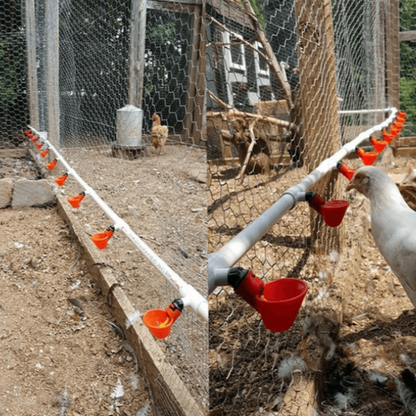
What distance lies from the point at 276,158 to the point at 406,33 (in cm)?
177

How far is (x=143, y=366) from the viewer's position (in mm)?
1231

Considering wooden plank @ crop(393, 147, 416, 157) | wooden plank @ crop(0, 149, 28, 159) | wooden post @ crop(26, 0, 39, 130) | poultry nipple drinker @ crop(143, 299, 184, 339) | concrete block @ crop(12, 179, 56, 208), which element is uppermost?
wooden post @ crop(26, 0, 39, 130)

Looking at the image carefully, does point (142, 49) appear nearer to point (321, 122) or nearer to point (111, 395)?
point (321, 122)

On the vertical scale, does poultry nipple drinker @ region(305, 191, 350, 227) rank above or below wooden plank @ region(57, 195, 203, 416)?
above

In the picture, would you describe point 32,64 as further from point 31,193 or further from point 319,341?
point 319,341

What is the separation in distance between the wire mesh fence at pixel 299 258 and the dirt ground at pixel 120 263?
12cm

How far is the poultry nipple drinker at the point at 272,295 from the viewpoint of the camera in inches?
19.9

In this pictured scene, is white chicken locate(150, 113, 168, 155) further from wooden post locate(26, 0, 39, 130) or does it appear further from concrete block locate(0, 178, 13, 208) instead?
wooden post locate(26, 0, 39, 130)

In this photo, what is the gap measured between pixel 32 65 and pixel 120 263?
7.72 ft

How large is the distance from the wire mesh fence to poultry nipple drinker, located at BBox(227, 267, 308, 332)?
0.05 metres

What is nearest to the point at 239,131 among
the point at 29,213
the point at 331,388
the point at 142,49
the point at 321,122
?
the point at 142,49

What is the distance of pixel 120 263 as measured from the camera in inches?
69.1

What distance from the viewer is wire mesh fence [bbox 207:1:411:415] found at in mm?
1085

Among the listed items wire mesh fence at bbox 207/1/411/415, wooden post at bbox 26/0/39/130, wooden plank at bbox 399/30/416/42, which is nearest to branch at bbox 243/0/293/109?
wire mesh fence at bbox 207/1/411/415
